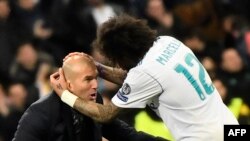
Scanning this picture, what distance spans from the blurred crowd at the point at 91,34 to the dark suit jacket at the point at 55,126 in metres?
2.76

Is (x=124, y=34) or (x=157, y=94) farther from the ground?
(x=124, y=34)

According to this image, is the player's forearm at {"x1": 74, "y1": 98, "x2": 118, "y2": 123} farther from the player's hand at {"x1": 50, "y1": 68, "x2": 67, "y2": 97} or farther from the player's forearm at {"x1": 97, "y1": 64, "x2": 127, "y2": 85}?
the player's forearm at {"x1": 97, "y1": 64, "x2": 127, "y2": 85}

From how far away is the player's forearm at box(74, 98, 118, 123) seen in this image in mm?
5449

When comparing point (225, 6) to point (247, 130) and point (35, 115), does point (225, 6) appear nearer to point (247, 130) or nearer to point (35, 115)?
point (247, 130)

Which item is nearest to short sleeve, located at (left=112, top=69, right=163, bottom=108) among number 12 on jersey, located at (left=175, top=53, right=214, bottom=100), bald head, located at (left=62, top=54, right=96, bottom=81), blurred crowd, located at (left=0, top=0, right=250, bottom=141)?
number 12 on jersey, located at (left=175, top=53, right=214, bottom=100)

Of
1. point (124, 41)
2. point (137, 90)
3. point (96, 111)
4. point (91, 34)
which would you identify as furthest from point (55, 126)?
point (91, 34)

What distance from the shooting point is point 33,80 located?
30.8ft

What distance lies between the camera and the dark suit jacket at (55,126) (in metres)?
5.39

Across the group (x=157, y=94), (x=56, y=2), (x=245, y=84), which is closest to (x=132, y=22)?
(x=157, y=94)

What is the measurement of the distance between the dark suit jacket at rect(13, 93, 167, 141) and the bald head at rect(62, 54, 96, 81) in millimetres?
162

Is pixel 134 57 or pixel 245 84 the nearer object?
pixel 134 57

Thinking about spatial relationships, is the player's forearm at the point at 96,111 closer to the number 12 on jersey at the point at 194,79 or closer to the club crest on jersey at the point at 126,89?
the club crest on jersey at the point at 126,89

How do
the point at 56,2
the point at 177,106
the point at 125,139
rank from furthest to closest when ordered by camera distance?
the point at 56,2 < the point at 125,139 < the point at 177,106

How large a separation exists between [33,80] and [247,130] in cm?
376
